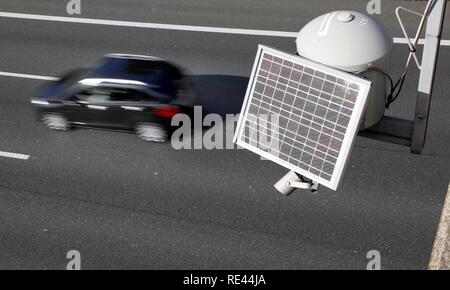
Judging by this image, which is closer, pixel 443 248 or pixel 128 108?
pixel 443 248

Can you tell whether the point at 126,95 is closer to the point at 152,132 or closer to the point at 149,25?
the point at 152,132

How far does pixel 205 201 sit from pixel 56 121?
15.3 ft

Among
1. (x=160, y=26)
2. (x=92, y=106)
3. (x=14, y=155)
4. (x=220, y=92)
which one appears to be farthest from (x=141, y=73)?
(x=160, y=26)

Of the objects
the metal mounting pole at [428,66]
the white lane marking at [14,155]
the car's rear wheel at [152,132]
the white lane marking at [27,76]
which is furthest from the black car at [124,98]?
the metal mounting pole at [428,66]

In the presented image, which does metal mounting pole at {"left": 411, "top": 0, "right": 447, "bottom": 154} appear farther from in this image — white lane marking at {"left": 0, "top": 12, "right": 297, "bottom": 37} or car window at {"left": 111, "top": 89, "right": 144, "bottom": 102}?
white lane marking at {"left": 0, "top": 12, "right": 297, "bottom": 37}

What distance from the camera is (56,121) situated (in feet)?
50.2

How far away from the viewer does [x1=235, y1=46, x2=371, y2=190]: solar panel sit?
5934 millimetres

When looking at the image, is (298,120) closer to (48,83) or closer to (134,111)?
(134,111)

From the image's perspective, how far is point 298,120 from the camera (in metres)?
6.46

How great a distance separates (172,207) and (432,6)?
8176 millimetres

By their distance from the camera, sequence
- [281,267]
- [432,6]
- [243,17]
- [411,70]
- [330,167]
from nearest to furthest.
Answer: [432,6]
[330,167]
[281,267]
[411,70]
[243,17]

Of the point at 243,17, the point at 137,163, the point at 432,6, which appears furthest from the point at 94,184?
the point at 432,6

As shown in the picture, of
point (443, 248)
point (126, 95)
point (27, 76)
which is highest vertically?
point (27, 76)

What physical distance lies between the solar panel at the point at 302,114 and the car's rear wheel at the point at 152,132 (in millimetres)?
7964
